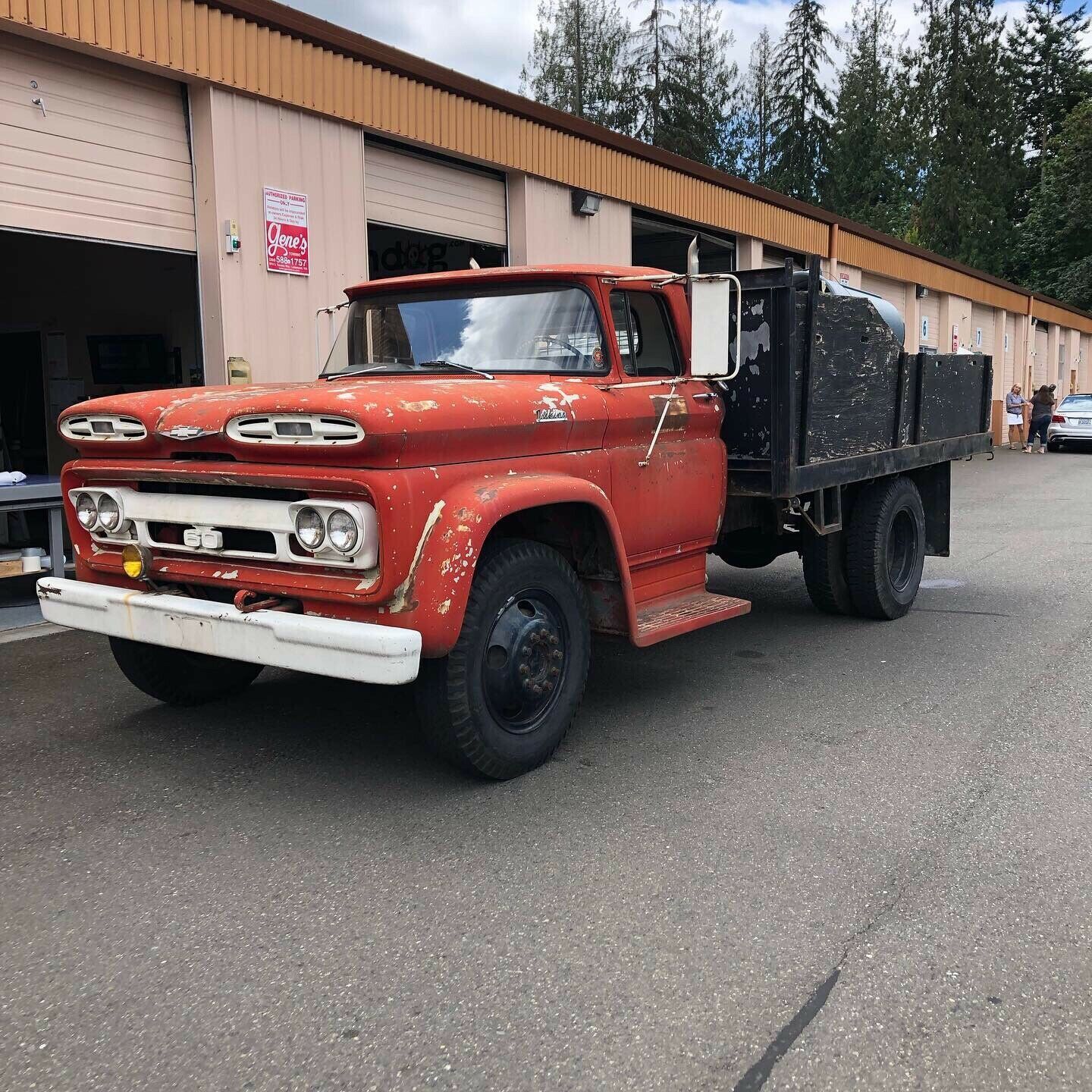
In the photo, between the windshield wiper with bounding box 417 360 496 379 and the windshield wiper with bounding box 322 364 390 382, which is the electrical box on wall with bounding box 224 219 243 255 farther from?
the windshield wiper with bounding box 417 360 496 379

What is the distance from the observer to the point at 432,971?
273 cm

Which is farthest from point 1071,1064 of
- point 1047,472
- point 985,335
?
point 985,335

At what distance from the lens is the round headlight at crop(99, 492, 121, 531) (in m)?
4.21

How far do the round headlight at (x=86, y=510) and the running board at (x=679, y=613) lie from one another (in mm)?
2345

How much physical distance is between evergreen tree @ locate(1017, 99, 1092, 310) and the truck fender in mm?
45301

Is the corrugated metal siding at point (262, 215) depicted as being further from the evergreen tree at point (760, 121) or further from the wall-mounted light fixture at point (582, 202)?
the evergreen tree at point (760, 121)

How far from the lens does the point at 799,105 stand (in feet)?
145

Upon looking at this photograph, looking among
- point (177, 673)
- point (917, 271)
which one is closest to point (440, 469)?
point (177, 673)

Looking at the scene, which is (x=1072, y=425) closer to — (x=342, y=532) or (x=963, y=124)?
(x=963, y=124)

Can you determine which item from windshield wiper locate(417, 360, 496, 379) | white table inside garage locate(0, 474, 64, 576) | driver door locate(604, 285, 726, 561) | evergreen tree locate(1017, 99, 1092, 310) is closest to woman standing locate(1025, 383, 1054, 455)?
evergreen tree locate(1017, 99, 1092, 310)

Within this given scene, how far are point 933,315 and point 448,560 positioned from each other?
2673cm

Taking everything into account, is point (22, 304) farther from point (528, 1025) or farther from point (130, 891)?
point (528, 1025)

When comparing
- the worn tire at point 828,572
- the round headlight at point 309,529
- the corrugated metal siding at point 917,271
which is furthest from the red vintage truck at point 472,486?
the corrugated metal siding at point 917,271

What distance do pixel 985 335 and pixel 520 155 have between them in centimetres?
2452
